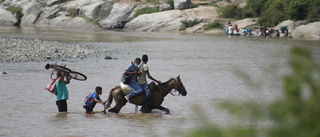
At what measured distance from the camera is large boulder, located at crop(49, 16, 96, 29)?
68.7 m

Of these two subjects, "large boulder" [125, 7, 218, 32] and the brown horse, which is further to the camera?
"large boulder" [125, 7, 218, 32]

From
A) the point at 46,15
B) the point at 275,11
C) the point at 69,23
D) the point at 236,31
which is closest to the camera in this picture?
the point at 236,31

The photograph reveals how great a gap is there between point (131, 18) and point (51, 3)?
20.5 m

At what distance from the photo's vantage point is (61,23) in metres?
71.0

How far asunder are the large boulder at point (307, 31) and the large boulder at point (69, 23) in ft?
110

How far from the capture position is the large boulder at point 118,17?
218 ft

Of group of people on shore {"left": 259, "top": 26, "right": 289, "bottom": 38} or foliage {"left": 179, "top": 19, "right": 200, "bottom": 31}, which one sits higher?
foliage {"left": 179, "top": 19, "right": 200, "bottom": 31}

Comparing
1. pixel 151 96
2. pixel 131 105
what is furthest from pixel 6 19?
pixel 151 96

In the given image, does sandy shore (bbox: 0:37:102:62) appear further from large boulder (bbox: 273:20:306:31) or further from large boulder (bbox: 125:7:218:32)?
large boulder (bbox: 125:7:218:32)

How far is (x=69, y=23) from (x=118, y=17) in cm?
891

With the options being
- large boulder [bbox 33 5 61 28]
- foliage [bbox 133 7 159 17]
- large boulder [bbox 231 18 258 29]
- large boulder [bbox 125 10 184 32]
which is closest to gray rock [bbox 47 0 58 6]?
large boulder [bbox 33 5 61 28]

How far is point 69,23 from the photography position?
70.2 m

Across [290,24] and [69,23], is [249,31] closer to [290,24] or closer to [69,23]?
[290,24]

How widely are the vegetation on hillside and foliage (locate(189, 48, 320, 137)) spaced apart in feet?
161
